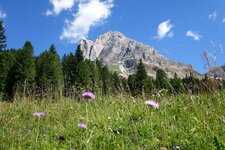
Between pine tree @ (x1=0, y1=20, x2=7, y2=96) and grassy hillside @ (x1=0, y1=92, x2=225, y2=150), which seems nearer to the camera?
grassy hillside @ (x1=0, y1=92, x2=225, y2=150)

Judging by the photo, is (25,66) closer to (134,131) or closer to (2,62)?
(2,62)

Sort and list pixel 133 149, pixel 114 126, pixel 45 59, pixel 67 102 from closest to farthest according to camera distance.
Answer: pixel 133 149
pixel 114 126
pixel 67 102
pixel 45 59

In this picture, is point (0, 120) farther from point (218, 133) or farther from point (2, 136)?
point (218, 133)

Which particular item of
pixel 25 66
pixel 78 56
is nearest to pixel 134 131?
pixel 25 66

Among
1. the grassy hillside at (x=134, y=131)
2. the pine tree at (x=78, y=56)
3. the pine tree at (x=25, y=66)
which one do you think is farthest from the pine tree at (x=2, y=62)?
the grassy hillside at (x=134, y=131)

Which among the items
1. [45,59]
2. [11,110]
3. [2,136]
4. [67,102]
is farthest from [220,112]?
[45,59]

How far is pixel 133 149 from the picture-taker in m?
3.36

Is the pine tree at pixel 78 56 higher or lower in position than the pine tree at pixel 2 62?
higher

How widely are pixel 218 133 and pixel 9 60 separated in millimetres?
61701

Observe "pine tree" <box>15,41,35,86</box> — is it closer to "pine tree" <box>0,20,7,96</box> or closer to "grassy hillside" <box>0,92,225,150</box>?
"pine tree" <box>0,20,7,96</box>

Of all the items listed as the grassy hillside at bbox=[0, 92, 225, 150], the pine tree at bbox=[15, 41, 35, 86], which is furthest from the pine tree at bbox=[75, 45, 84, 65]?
the grassy hillside at bbox=[0, 92, 225, 150]

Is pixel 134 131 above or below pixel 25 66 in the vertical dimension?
below

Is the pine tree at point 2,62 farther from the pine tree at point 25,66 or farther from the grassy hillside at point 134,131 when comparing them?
the grassy hillside at point 134,131

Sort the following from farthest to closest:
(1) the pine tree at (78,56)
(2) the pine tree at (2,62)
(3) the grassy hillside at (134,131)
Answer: (1) the pine tree at (78,56) < (2) the pine tree at (2,62) < (3) the grassy hillside at (134,131)
